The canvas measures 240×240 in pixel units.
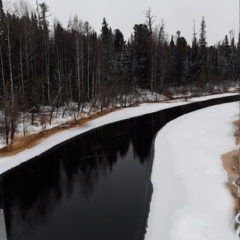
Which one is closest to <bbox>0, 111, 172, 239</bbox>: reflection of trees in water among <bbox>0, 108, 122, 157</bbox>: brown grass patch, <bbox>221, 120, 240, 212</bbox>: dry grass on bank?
<bbox>0, 108, 122, 157</bbox>: brown grass patch

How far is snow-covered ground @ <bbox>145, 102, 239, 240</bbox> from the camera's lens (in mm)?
10148

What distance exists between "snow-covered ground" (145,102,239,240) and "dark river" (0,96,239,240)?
57 cm

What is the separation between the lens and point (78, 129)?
27.4 meters

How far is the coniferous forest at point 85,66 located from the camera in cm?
2850

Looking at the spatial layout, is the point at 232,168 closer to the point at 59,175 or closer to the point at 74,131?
the point at 59,175

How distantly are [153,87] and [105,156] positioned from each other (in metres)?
33.0

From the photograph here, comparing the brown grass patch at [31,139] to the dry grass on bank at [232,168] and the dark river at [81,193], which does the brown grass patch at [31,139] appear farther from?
the dry grass on bank at [232,168]

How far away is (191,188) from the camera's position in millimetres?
13477

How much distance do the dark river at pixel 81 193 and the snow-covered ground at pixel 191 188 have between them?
566 mm

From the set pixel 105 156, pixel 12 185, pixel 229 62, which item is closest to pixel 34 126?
pixel 105 156

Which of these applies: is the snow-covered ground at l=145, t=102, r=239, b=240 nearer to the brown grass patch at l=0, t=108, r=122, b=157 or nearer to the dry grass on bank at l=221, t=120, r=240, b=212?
the dry grass on bank at l=221, t=120, r=240, b=212

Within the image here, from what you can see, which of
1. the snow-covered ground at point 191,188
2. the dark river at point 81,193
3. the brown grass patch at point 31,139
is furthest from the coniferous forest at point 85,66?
the snow-covered ground at point 191,188

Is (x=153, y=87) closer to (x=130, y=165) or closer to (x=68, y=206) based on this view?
(x=130, y=165)

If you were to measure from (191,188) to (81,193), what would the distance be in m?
5.01
